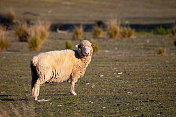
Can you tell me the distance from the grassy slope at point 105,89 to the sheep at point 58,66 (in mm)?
501

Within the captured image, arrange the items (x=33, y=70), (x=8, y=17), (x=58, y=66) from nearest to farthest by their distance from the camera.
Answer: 1. (x=33, y=70)
2. (x=58, y=66)
3. (x=8, y=17)

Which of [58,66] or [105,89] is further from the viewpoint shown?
[105,89]

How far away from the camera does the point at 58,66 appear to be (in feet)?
30.8

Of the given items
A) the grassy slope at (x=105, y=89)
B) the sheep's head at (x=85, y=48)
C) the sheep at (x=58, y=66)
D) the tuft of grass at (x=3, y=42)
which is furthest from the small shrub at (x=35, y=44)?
the sheep's head at (x=85, y=48)

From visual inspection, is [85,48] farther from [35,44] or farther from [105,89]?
[35,44]

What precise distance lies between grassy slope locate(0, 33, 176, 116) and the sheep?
50 centimetres

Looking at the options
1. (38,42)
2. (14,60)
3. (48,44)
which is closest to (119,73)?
(14,60)

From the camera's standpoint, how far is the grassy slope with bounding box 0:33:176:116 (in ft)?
26.3

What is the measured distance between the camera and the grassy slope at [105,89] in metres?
Result: 8.01

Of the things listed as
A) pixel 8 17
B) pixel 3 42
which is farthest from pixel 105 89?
pixel 8 17

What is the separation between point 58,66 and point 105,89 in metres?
1.86

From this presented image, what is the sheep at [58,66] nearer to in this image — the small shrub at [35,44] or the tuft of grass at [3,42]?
the small shrub at [35,44]

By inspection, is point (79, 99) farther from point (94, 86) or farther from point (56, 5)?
point (56, 5)

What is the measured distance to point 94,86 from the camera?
10.9 metres
